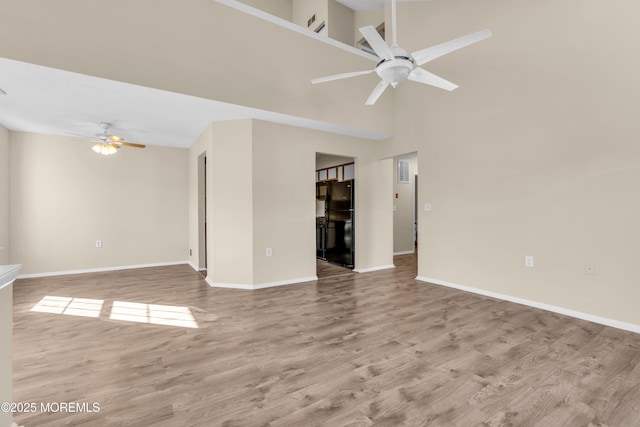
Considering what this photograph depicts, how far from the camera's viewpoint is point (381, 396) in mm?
1716

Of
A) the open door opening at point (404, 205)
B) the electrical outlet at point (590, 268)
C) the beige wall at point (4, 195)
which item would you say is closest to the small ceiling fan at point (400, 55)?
the electrical outlet at point (590, 268)

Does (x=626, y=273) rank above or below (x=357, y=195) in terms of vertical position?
below

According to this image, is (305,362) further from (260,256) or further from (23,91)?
(23,91)

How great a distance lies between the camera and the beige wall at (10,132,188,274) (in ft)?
15.4

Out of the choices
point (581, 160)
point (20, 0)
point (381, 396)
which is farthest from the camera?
point (581, 160)

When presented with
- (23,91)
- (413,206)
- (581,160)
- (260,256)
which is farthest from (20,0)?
(413,206)

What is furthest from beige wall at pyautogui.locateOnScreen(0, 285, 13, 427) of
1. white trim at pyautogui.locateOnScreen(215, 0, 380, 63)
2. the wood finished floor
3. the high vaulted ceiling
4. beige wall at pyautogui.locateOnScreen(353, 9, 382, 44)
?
beige wall at pyautogui.locateOnScreen(353, 9, 382, 44)

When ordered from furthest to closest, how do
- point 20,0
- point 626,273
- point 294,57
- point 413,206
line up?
point 413,206
point 294,57
point 626,273
point 20,0

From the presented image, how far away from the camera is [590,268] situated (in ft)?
9.53

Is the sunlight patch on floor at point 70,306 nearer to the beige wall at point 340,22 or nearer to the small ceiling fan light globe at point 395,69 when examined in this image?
the small ceiling fan light globe at point 395,69

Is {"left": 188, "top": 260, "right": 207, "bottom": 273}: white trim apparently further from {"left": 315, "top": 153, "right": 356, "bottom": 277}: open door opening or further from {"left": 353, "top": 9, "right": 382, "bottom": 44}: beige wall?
{"left": 353, "top": 9, "right": 382, "bottom": 44}: beige wall

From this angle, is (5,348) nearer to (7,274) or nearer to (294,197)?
(7,274)

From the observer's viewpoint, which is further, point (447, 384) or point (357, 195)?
point (357, 195)

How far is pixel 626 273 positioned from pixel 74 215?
7.71 meters
